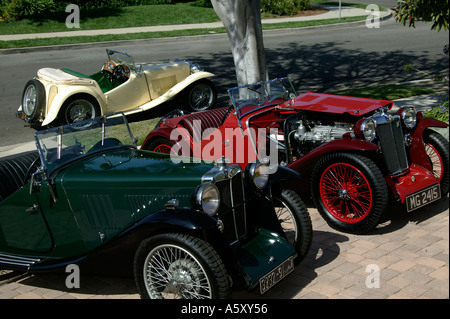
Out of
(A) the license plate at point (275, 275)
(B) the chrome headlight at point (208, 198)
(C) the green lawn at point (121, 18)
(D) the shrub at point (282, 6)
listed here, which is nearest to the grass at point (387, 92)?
(A) the license plate at point (275, 275)

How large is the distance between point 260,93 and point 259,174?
247 centimetres

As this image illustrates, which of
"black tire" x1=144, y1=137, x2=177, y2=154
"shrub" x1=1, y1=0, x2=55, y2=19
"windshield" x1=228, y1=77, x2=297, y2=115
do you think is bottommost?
"black tire" x1=144, y1=137, x2=177, y2=154

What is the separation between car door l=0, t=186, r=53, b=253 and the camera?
15.7 feet

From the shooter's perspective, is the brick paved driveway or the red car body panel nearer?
the brick paved driveway

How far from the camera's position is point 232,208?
4426 millimetres

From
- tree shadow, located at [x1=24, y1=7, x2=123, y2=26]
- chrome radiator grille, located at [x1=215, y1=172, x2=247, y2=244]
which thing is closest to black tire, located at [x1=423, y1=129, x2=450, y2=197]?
chrome radiator grille, located at [x1=215, y1=172, x2=247, y2=244]

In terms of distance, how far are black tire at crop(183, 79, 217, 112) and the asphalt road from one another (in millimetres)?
803

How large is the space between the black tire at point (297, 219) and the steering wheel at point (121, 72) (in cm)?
664

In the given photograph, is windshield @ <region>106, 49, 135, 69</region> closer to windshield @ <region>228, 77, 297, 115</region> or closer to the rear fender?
windshield @ <region>228, 77, 297, 115</region>

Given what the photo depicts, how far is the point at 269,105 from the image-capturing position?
6.79 meters

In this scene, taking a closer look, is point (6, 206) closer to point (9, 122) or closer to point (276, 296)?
point (276, 296)

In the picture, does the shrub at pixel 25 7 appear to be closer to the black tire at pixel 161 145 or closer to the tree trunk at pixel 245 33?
the tree trunk at pixel 245 33

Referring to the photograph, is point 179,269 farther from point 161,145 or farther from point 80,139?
point 161,145

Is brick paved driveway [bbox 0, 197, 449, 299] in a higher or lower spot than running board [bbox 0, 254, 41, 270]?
lower
